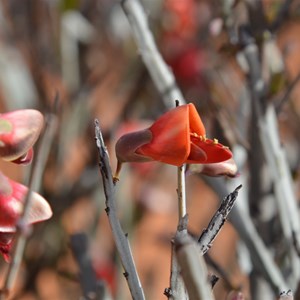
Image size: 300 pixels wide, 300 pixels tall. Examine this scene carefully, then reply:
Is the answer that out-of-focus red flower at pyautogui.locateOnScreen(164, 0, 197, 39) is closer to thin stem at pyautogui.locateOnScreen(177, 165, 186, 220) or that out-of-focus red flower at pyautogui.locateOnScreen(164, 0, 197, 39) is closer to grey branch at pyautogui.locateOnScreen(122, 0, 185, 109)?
grey branch at pyautogui.locateOnScreen(122, 0, 185, 109)

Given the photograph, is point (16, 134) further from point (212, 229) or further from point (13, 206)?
point (212, 229)

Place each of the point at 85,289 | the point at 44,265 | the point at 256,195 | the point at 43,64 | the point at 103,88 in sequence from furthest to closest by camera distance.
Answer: the point at 103,88 → the point at 43,64 → the point at 44,265 → the point at 256,195 → the point at 85,289

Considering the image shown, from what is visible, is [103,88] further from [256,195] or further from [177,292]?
[177,292]

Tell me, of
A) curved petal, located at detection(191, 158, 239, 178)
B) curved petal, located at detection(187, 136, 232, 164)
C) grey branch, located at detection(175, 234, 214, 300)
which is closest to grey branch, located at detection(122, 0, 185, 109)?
curved petal, located at detection(191, 158, 239, 178)

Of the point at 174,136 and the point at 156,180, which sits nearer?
the point at 174,136

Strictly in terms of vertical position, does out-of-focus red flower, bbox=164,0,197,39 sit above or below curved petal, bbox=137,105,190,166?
above

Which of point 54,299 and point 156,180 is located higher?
point 156,180

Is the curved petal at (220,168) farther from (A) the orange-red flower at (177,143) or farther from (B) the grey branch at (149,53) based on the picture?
(B) the grey branch at (149,53)

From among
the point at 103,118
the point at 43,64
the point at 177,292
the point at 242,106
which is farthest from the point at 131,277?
the point at 103,118
